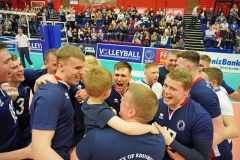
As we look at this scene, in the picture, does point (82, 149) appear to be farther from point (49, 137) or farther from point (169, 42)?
point (169, 42)

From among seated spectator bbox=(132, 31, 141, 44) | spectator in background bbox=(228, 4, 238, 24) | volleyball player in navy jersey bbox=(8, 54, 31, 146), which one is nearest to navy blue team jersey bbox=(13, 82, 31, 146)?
volleyball player in navy jersey bbox=(8, 54, 31, 146)

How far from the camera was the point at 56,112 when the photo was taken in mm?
1800

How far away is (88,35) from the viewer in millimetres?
17438

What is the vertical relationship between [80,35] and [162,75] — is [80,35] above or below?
above

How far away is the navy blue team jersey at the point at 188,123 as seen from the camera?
2.08 metres

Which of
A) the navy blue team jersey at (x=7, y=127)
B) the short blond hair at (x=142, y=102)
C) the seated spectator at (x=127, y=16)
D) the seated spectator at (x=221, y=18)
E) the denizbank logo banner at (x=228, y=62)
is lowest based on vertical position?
the denizbank logo banner at (x=228, y=62)

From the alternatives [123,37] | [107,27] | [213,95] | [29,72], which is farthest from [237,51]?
[29,72]

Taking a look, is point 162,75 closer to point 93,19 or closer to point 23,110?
point 23,110

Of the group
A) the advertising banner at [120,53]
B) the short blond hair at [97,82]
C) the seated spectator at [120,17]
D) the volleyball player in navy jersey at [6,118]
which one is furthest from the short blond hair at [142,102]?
the seated spectator at [120,17]

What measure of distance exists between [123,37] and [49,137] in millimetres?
16264

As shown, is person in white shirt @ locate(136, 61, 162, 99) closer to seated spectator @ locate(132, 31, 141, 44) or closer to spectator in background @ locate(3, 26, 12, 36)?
seated spectator @ locate(132, 31, 141, 44)

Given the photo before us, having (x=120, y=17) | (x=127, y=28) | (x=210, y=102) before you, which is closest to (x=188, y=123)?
(x=210, y=102)

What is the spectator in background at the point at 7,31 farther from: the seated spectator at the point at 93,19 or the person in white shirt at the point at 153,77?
the person in white shirt at the point at 153,77

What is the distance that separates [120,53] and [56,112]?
41.1 ft
